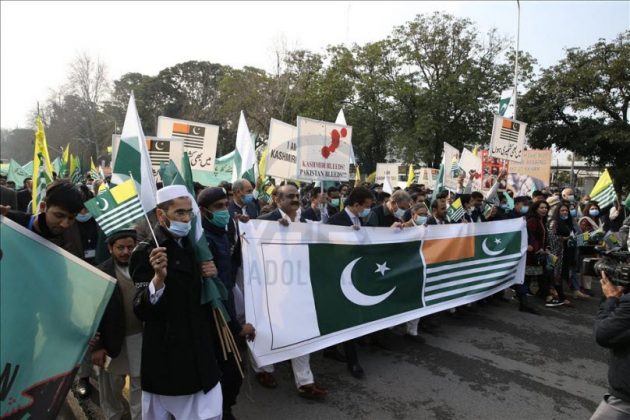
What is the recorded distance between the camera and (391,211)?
583 cm

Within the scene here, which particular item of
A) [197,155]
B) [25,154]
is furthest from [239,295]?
[25,154]

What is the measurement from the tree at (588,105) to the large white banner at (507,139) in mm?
17853

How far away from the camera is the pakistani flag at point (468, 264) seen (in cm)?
547

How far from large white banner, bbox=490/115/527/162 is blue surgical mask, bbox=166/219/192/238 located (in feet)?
26.1

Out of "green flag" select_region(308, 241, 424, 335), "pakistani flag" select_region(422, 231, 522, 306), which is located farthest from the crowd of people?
"pakistani flag" select_region(422, 231, 522, 306)

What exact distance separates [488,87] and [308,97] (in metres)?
11.9

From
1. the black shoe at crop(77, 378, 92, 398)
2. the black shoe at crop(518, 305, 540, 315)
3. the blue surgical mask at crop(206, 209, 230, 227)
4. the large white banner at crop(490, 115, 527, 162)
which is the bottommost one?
the black shoe at crop(77, 378, 92, 398)

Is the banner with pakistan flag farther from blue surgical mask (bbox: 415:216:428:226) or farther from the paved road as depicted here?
the paved road

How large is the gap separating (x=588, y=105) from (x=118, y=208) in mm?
27404

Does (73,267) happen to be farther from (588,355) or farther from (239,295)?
(588,355)

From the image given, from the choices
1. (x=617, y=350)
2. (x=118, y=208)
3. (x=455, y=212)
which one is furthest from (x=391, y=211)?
(x=118, y=208)

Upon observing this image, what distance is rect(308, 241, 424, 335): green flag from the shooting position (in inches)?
168

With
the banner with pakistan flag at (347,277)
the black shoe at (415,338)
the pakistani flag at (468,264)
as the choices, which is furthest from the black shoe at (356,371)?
the pakistani flag at (468,264)

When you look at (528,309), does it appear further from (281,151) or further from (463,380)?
(281,151)
